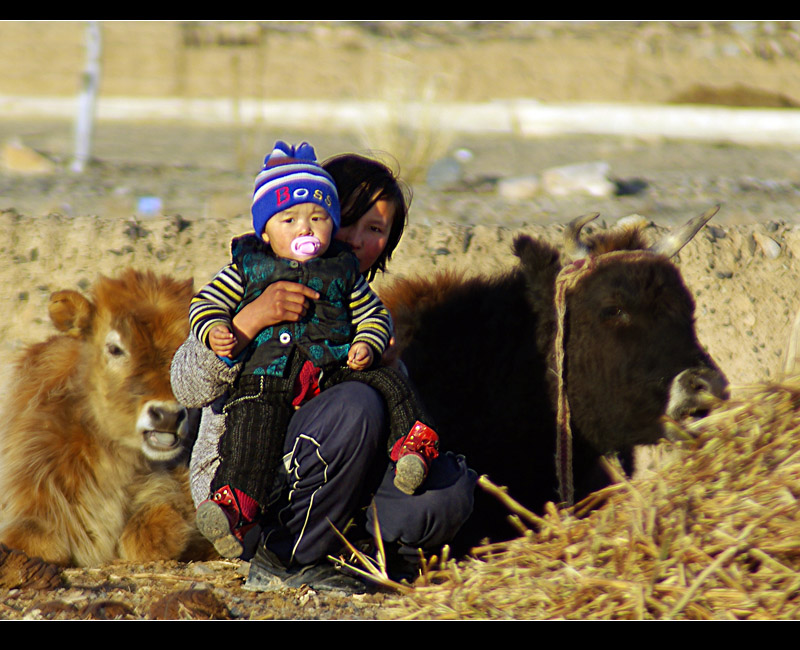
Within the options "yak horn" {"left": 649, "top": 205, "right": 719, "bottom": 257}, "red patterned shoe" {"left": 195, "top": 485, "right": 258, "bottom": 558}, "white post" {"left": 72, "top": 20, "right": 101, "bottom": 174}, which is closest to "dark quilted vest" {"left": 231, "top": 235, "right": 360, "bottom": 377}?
"red patterned shoe" {"left": 195, "top": 485, "right": 258, "bottom": 558}

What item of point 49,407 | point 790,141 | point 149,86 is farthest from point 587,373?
point 149,86

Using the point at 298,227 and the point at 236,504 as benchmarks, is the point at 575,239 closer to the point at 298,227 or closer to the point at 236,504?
the point at 298,227

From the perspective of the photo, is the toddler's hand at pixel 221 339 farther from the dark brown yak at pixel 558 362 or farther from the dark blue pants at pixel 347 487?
the dark brown yak at pixel 558 362

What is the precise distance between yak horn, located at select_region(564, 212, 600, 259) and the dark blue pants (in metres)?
1.52

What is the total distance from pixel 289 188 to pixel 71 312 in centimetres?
168

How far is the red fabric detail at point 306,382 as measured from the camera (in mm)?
4109

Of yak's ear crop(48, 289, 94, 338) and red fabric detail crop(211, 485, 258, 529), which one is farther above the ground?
yak's ear crop(48, 289, 94, 338)

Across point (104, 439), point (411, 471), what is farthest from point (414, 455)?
point (104, 439)

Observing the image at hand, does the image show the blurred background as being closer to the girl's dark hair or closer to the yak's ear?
the girl's dark hair

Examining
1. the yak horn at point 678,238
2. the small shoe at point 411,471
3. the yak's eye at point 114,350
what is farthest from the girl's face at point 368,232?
the yak horn at point 678,238

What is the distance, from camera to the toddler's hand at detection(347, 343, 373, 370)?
13.0 ft

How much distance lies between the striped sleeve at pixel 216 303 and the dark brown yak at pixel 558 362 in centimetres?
167

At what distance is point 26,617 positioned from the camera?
3850 mm

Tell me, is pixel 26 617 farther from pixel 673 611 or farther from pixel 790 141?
pixel 790 141
